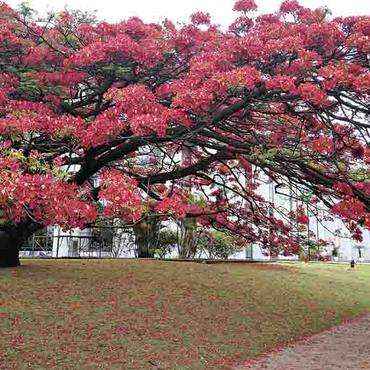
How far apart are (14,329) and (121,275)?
4.85m

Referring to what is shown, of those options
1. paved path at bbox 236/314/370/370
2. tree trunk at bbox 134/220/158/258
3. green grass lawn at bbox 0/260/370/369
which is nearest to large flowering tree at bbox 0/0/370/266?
green grass lawn at bbox 0/260/370/369

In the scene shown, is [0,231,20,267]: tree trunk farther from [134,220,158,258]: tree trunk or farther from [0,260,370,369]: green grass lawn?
[134,220,158,258]: tree trunk

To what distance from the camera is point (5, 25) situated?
9820mm

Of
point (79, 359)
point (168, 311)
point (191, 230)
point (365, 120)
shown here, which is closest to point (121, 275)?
point (168, 311)

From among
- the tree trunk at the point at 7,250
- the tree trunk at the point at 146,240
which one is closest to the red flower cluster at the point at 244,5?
the tree trunk at the point at 7,250

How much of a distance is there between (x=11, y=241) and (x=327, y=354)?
6.82 meters

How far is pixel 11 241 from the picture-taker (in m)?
11.7

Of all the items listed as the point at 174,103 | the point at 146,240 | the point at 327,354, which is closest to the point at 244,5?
the point at 174,103

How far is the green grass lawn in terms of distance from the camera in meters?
7.50

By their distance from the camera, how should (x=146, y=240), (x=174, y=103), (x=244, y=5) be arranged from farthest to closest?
(x=146, y=240)
(x=244, y=5)
(x=174, y=103)

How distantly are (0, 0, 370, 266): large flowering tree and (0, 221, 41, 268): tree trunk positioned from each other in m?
0.04

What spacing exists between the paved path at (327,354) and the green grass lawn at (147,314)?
1.11 feet

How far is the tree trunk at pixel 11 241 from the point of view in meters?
11.2

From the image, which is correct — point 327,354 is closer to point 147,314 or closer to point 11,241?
point 147,314
